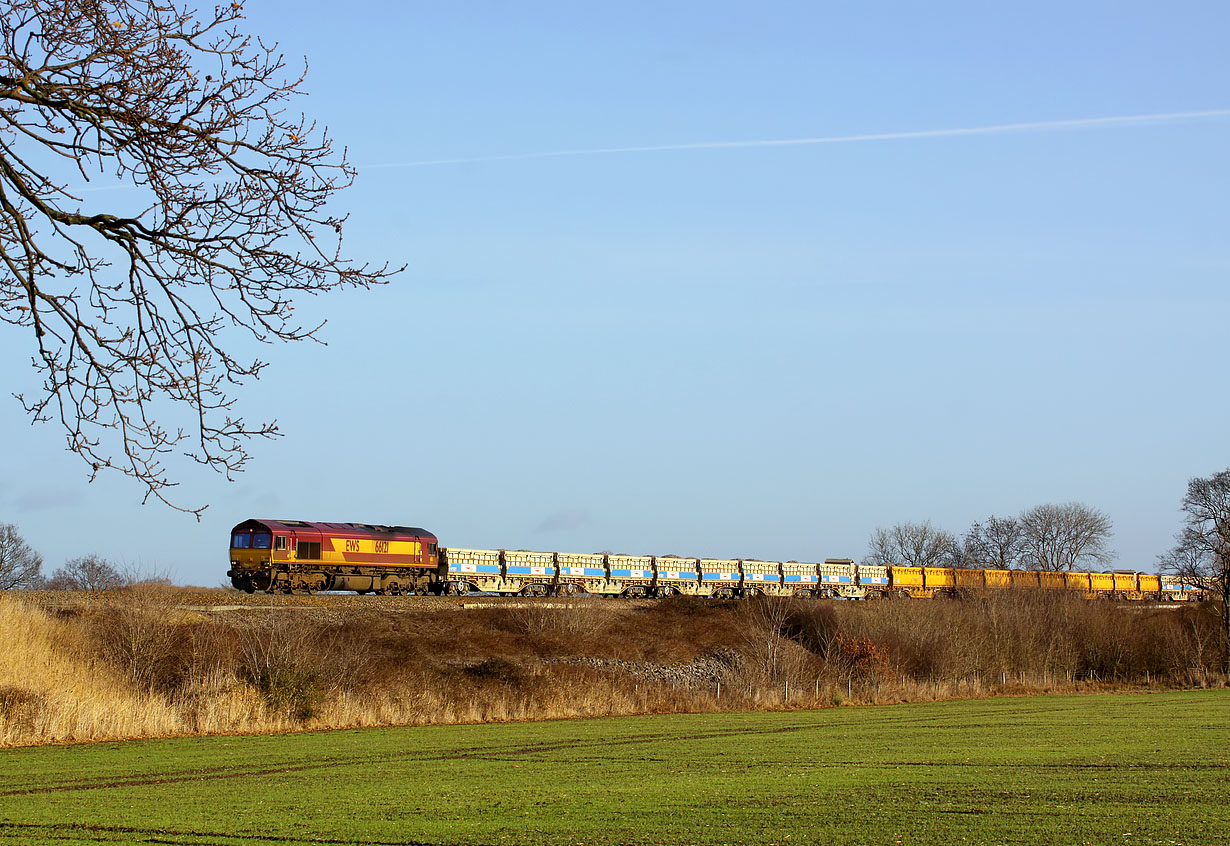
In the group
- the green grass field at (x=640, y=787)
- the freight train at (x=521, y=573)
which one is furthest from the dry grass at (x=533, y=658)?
the freight train at (x=521, y=573)

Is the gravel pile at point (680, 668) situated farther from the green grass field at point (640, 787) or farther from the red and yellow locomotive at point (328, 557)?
the green grass field at point (640, 787)

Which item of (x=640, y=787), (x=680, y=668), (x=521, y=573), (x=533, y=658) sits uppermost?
(x=521, y=573)

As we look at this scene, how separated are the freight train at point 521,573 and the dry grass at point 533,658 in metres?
7.91

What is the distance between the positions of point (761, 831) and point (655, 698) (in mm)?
33233

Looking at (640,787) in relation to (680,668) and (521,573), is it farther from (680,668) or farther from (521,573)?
(521,573)

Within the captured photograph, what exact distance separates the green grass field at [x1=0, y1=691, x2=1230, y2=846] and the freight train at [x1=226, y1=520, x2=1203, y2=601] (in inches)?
901

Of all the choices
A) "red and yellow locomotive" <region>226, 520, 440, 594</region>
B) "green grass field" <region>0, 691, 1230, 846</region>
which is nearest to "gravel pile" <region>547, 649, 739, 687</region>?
"red and yellow locomotive" <region>226, 520, 440, 594</region>

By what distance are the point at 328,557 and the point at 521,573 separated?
14.6 metres

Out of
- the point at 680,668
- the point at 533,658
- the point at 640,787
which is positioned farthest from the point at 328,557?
the point at 640,787

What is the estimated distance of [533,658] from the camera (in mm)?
49844

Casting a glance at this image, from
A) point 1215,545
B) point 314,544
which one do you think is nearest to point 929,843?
point 314,544

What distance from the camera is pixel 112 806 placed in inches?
663

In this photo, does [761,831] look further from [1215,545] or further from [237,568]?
[1215,545]

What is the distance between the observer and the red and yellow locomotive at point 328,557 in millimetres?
54219
